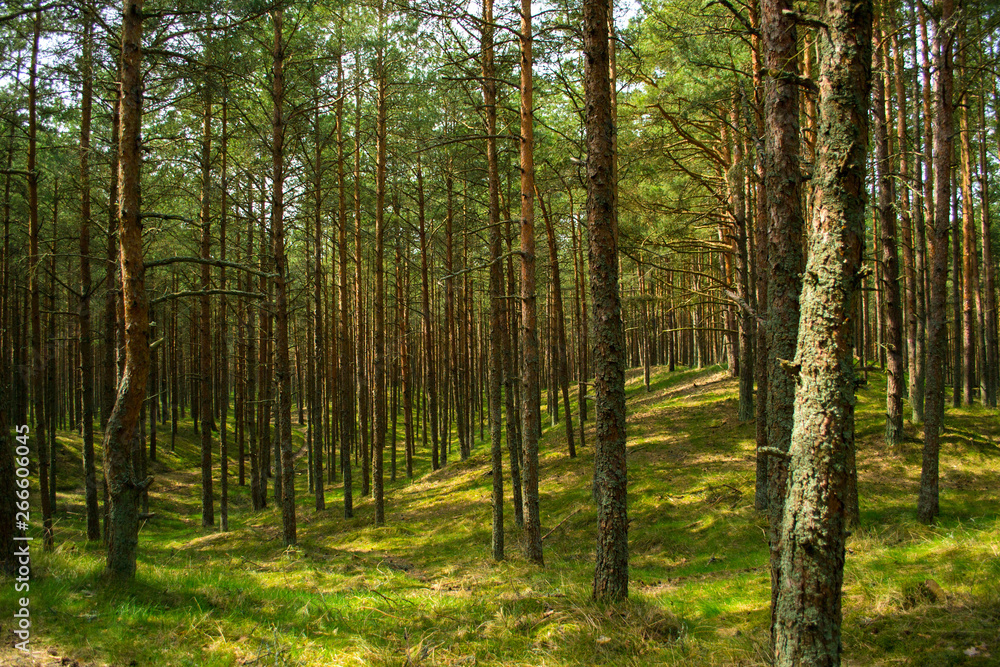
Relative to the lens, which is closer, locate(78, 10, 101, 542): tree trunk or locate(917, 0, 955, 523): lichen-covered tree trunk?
locate(917, 0, 955, 523): lichen-covered tree trunk

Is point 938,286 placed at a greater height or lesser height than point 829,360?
greater

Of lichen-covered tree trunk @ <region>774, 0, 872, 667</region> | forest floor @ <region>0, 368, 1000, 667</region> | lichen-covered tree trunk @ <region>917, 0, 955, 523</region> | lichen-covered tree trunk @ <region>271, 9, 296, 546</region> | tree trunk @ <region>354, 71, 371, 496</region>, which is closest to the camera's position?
lichen-covered tree trunk @ <region>774, 0, 872, 667</region>

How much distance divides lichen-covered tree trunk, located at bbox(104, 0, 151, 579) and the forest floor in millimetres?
808

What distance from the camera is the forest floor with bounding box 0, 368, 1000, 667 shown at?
14.9 feet

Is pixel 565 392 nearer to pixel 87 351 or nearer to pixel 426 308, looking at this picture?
pixel 426 308

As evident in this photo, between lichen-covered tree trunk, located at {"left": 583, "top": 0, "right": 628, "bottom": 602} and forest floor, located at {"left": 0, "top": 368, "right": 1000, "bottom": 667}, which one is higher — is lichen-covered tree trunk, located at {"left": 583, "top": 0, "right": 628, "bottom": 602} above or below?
above

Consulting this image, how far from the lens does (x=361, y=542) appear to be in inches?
517

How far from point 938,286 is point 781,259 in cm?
627

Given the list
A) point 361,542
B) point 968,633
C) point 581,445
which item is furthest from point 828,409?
point 581,445

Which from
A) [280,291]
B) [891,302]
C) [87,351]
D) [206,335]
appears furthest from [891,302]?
[87,351]

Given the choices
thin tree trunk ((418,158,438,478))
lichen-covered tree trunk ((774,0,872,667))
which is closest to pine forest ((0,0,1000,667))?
lichen-covered tree trunk ((774,0,872,667))

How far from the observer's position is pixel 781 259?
440 centimetres

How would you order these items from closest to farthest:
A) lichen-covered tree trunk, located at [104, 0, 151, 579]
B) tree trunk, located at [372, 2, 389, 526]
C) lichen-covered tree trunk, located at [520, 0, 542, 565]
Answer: lichen-covered tree trunk, located at [104, 0, 151, 579]
lichen-covered tree trunk, located at [520, 0, 542, 565]
tree trunk, located at [372, 2, 389, 526]

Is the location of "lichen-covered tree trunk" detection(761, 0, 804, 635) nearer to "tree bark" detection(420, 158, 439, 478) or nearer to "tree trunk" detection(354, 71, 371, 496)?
"tree trunk" detection(354, 71, 371, 496)
